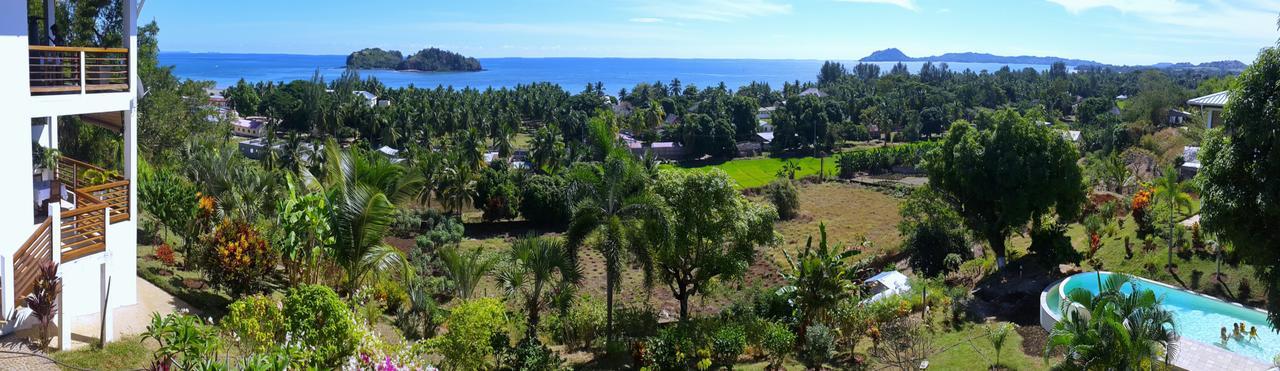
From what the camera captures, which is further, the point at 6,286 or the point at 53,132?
the point at 53,132

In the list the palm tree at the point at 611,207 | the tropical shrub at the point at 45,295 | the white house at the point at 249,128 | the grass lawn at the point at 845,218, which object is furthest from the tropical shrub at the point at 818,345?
the white house at the point at 249,128

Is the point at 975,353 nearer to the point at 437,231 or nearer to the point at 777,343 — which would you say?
→ the point at 777,343

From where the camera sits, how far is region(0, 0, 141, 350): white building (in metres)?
10.2

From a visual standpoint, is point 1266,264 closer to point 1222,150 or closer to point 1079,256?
point 1222,150

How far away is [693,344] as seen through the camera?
48.4ft

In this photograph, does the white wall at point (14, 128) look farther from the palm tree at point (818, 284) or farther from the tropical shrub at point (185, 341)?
the palm tree at point (818, 284)

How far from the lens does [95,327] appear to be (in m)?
11.4

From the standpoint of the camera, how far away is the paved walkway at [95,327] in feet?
32.7

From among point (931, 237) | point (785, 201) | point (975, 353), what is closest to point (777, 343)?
point (975, 353)

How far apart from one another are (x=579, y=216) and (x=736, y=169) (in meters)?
49.2

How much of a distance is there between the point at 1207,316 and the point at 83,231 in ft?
66.5

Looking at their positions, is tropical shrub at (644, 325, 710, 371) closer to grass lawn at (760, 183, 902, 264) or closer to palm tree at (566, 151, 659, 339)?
palm tree at (566, 151, 659, 339)

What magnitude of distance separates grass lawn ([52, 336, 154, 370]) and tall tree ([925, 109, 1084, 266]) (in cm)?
1935

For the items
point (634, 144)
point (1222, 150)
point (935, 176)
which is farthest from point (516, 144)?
point (1222, 150)
